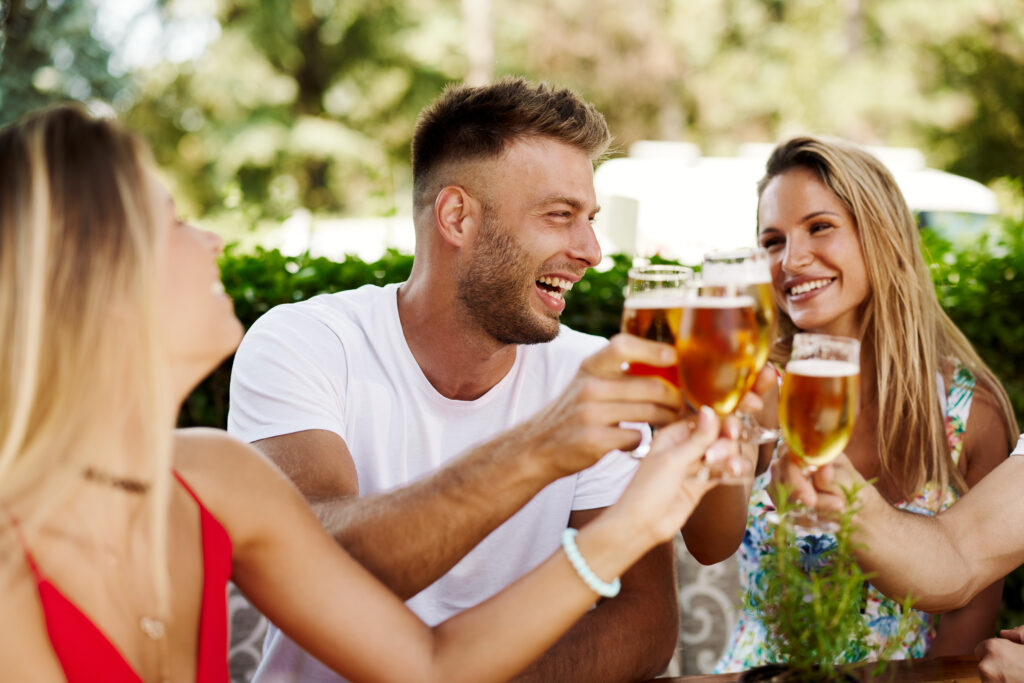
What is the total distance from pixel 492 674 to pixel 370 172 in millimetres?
3617

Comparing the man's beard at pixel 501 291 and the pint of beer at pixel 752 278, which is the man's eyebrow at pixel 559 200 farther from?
the pint of beer at pixel 752 278

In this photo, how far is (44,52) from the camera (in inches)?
566

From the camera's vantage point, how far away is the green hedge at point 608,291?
384 cm

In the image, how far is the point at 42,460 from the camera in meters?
1.41

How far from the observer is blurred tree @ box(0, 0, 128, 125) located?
1399 cm

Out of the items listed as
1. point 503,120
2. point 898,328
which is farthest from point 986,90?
point 503,120

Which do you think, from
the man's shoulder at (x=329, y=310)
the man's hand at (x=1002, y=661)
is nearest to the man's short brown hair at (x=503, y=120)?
the man's shoulder at (x=329, y=310)

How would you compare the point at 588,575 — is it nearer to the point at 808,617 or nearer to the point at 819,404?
the point at 808,617

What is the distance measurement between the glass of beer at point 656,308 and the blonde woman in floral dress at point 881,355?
3.80 feet

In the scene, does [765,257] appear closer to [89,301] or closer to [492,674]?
[492,674]

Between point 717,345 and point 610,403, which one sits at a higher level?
point 717,345

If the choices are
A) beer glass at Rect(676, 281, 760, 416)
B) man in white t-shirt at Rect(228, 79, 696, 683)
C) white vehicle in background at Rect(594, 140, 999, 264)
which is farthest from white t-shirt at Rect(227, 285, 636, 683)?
white vehicle in background at Rect(594, 140, 999, 264)

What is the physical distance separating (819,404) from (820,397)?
0.04 ft

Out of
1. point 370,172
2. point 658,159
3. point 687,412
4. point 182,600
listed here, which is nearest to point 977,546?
point 687,412
